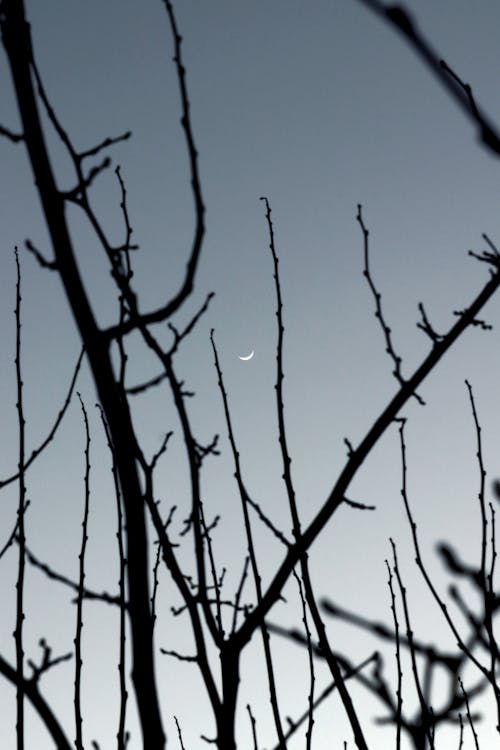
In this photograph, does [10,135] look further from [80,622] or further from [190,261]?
[80,622]

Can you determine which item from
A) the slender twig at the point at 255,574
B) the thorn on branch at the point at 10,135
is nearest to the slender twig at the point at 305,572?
the slender twig at the point at 255,574

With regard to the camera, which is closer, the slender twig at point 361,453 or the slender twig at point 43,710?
the slender twig at point 43,710

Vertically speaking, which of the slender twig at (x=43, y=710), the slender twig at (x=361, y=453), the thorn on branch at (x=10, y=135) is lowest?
the slender twig at (x=43, y=710)

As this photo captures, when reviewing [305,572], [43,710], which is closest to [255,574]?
[305,572]

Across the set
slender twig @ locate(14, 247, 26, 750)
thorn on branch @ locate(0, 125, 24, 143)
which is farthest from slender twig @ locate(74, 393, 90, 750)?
thorn on branch @ locate(0, 125, 24, 143)

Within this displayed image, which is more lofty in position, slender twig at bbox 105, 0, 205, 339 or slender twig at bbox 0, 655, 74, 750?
slender twig at bbox 105, 0, 205, 339

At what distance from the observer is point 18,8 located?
146 cm

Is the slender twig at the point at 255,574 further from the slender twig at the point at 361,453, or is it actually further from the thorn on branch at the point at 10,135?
the thorn on branch at the point at 10,135

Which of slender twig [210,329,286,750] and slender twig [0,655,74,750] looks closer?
slender twig [0,655,74,750]

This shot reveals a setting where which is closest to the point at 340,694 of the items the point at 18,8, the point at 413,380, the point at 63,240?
the point at 413,380

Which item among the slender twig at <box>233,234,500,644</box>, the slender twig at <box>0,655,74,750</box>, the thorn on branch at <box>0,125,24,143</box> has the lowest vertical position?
the slender twig at <box>0,655,74,750</box>

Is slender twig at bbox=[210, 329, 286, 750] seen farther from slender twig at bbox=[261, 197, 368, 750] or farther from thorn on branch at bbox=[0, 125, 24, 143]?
thorn on branch at bbox=[0, 125, 24, 143]

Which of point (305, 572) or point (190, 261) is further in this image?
point (305, 572)

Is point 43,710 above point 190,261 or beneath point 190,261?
beneath
